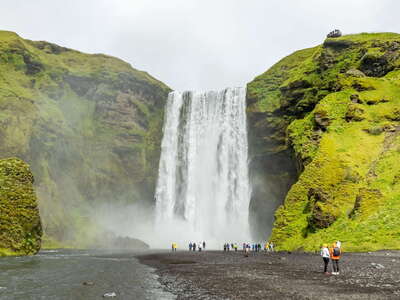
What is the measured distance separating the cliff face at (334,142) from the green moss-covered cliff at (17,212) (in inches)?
1151

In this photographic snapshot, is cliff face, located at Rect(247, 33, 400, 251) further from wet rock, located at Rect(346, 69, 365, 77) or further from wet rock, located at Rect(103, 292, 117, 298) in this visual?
wet rock, located at Rect(103, 292, 117, 298)

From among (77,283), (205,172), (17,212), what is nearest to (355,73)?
(205,172)

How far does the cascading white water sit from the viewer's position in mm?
77062

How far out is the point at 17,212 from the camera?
4559 cm

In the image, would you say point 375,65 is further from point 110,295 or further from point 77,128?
point 77,128

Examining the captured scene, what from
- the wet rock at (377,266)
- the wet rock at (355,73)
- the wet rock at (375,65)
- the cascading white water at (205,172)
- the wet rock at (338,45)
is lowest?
the wet rock at (377,266)

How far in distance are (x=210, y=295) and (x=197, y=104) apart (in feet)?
244

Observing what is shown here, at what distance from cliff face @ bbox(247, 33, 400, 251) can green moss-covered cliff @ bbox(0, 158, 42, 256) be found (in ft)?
95.9

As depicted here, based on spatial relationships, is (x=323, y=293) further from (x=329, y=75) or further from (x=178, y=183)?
(x=178, y=183)

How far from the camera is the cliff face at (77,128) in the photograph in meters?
74.8

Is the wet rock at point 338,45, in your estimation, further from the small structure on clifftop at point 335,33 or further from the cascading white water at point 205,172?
the cascading white water at point 205,172

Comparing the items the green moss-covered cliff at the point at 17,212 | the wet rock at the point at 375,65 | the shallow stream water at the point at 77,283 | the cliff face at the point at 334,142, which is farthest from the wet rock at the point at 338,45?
the shallow stream water at the point at 77,283

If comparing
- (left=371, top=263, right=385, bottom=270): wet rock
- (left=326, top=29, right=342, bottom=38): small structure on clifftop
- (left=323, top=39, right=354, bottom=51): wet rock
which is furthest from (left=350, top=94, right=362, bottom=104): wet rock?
(left=371, top=263, right=385, bottom=270): wet rock

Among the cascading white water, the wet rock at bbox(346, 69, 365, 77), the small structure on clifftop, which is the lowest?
the cascading white water
